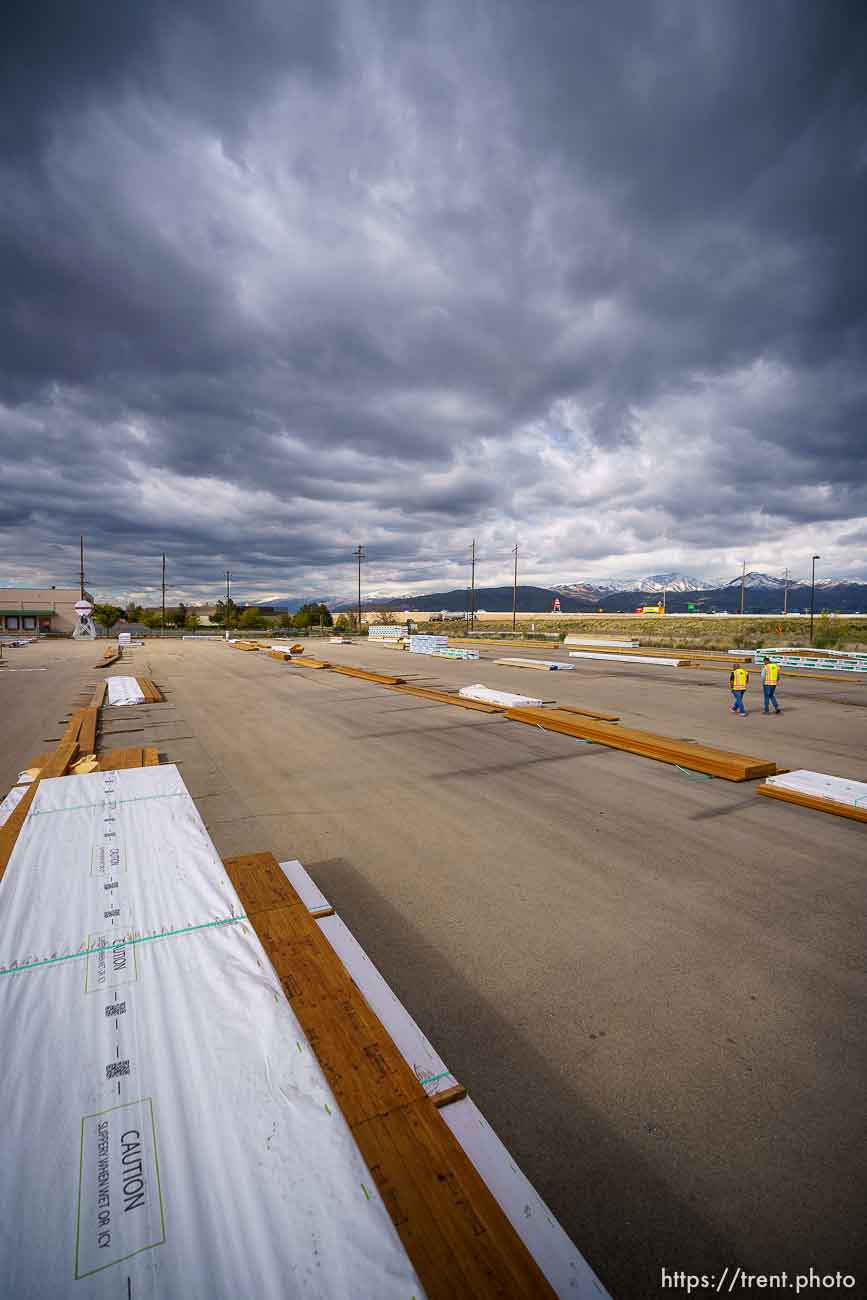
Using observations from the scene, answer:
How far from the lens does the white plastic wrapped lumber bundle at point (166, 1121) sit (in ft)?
5.95

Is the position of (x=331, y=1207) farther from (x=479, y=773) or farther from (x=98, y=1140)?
(x=479, y=773)

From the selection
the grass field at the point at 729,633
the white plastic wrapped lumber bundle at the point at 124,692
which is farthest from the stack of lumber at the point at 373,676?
the grass field at the point at 729,633

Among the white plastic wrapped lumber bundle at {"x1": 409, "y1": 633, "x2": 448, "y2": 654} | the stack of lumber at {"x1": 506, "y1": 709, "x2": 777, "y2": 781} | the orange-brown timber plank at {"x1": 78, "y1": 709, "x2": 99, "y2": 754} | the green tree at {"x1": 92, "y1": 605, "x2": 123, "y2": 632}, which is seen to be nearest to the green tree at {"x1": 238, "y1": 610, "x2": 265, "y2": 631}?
the green tree at {"x1": 92, "y1": 605, "x2": 123, "y2": 632}

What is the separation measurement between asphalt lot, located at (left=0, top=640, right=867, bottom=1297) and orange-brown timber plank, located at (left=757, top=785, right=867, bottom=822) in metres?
0.21

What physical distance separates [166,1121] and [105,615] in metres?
94.4

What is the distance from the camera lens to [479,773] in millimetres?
8961

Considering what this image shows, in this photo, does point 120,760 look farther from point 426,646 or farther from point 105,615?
point 105,615

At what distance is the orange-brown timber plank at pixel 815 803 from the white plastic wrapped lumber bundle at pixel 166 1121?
7160 mm

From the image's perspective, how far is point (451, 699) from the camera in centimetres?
1598

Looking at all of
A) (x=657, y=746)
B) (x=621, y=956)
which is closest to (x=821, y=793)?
(x=657, y=746)

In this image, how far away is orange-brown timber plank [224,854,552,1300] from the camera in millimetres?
1865

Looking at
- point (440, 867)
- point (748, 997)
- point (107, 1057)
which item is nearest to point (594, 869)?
point (440, 867)

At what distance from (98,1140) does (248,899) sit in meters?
2.12

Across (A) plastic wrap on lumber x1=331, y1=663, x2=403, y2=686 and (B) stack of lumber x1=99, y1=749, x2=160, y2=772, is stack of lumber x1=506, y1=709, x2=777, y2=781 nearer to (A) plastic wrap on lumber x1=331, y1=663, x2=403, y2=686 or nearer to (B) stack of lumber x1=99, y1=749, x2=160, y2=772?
(A) plastic wrap on lumber x1=331, y1=663, x2=403, y2=686
